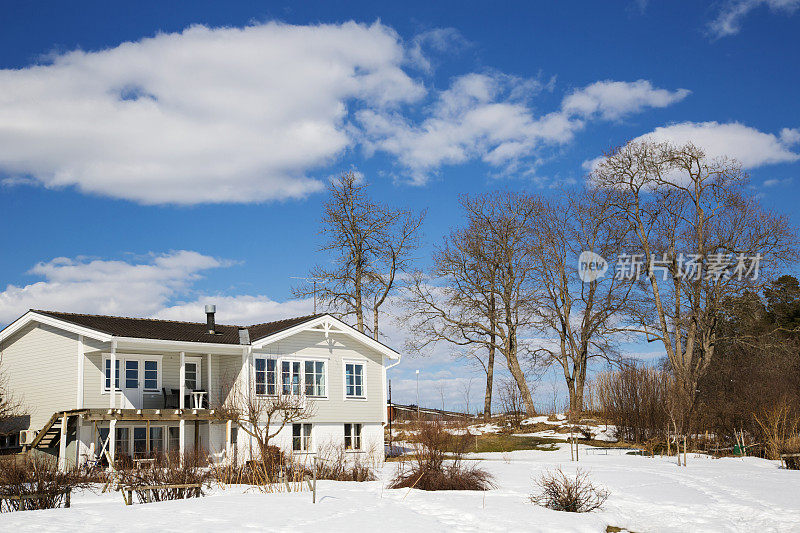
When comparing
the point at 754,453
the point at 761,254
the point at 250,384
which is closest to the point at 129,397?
the point at 250,384

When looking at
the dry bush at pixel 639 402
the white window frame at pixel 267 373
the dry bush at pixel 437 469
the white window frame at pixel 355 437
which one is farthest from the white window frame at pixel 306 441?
the dry bush at pixel 639 402

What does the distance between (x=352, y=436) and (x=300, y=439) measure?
2.18 metres

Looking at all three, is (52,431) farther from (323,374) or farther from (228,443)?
(323,374)

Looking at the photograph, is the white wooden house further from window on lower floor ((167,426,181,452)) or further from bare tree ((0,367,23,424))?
bare tree ((0,367,23,424))

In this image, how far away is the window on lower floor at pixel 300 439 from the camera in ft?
88.2

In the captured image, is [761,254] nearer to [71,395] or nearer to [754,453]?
[754,453]

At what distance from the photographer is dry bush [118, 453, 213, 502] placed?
50.2 feet

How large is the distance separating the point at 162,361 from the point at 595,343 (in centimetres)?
2030

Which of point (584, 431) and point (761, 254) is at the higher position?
point (761, 254)

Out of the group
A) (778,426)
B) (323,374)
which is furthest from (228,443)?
(778,426)

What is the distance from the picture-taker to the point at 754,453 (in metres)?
25.7

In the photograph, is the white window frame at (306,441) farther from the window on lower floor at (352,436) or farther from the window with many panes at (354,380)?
the window with many panes at (354,380)

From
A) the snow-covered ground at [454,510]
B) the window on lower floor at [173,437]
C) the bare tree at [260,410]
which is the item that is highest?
the bare tree at [260,410]

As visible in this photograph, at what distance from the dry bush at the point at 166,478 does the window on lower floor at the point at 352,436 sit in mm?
11602
